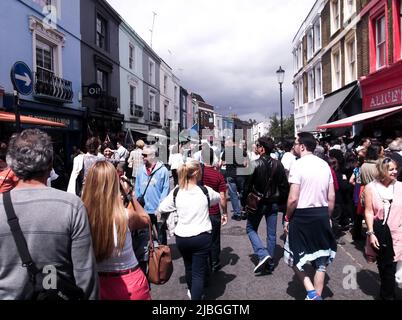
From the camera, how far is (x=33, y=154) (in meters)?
1.89

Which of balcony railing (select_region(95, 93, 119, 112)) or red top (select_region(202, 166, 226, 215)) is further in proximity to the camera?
balcony railing (select_region(95, 93, 119, 112))

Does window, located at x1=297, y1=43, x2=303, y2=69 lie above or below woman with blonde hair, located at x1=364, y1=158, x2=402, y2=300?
above

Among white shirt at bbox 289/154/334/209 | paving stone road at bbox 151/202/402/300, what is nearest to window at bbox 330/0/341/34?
paving stone road at bbox 151/202/402/300

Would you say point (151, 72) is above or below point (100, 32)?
above

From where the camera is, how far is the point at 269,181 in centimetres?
479

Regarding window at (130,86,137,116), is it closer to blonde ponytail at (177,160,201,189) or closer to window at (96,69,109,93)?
window at (96,69,109,93)

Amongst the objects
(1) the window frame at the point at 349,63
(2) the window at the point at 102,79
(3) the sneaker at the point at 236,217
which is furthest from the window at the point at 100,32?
(3) the sneaker at the point at 236,217

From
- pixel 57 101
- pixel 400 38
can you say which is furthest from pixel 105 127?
pixel 400 38

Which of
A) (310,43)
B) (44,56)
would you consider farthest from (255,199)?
(310,43)

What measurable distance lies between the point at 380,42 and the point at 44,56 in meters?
12.2

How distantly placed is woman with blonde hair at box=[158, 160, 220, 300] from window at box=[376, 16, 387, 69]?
1140 cm

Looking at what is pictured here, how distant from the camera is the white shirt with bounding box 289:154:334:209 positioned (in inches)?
141

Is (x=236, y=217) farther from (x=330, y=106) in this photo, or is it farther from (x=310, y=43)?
(x=310, y=43)
